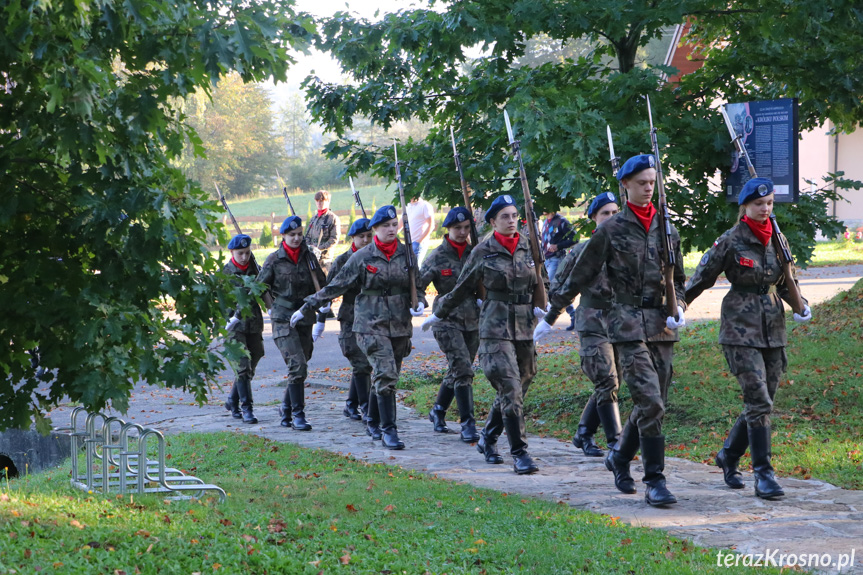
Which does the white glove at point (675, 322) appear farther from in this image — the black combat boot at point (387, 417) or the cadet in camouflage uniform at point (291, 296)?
the cadet in camouflage uniform at point (291, 296)

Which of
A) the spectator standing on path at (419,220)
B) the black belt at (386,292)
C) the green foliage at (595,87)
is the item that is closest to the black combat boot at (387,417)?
the black belt at (386,292)

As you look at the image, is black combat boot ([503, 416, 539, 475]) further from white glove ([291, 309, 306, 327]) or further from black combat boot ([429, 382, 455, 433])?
white glove ([291, 309, 306, 327])

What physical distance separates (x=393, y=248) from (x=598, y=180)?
2.19 meters

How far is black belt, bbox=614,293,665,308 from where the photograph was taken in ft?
22.9

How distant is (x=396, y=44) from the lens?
10.2 m

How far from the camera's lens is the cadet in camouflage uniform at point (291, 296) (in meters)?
11.0

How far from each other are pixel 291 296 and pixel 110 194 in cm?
633

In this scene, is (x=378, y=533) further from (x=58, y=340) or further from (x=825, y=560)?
(x=825, y=560)

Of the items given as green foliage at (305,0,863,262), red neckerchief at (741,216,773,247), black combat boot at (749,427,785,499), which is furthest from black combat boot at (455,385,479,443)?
red neckerchief at (741,216,773,247)

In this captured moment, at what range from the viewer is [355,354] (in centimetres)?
1083

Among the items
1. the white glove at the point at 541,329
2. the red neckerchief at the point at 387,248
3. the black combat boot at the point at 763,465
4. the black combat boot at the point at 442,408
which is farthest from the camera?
the black combat boot at the point at 442,408

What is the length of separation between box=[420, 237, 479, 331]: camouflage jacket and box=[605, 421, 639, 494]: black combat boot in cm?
278

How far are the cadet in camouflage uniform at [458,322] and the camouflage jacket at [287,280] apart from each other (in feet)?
6.07

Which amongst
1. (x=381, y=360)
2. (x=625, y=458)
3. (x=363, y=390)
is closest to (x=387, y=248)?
(x=381, y=360)
